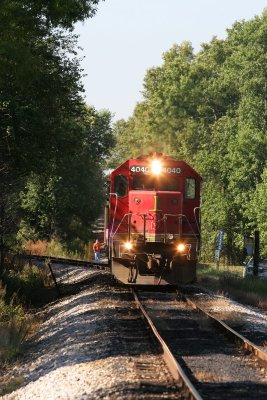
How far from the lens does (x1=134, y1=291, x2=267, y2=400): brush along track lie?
8719mm

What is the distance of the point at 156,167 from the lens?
19.6m

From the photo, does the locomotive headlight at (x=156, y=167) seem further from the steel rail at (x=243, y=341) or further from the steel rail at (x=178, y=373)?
the steel rail at (x=178, y=373)

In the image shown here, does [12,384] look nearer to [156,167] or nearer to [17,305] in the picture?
[17,305]

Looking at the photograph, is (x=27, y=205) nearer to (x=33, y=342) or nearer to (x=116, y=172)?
(x=116, y=172)

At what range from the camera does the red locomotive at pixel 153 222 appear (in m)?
18.9

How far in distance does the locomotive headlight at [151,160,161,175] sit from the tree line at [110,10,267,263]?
37346 mm

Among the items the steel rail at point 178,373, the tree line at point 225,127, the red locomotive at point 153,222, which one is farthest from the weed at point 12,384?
the tree line at point 225,127

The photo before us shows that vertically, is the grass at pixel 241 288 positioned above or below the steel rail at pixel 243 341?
above

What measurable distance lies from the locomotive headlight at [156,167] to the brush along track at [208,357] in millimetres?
4431

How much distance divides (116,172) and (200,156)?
1993 inches

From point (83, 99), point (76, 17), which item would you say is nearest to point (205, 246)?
point (83, 99)

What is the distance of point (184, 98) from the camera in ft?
262

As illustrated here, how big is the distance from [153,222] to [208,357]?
8803 millimetres

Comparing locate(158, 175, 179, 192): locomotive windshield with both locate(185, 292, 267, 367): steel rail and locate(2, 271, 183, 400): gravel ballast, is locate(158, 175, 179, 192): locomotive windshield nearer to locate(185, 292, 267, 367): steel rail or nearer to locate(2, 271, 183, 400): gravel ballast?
locate(2, 271, 183, 400): gravel ballast
